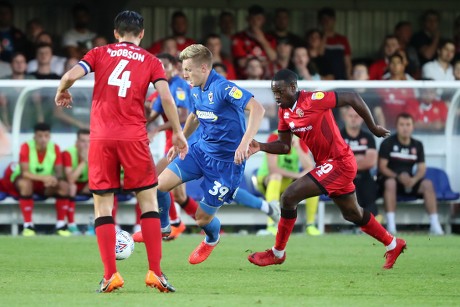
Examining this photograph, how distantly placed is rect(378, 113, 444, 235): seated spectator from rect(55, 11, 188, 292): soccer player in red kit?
758 centimetres

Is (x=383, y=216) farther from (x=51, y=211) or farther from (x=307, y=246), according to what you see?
(x=51, y=211)

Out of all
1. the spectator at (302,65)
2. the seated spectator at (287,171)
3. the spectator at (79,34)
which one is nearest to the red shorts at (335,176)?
the seated spectator at (287,171)

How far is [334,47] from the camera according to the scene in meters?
17.0

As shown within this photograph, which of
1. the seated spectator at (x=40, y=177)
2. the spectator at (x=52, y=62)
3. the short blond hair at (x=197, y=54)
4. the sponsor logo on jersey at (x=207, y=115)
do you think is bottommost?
the seated spectator at (x=40, y=177)

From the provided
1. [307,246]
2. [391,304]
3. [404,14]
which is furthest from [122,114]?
[404,14]

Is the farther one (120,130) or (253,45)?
(253,45)

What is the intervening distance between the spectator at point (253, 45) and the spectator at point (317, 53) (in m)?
0.55

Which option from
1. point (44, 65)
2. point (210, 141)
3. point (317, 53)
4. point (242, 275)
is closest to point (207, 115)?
point (210, 141)

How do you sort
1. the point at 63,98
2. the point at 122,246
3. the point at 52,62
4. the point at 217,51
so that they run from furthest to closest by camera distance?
the point at 217,51
the point at 52,62
the point at 122,246
the point at 63,98

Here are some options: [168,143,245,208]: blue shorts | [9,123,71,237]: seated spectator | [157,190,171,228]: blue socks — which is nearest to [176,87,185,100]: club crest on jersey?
[157,190,171,228]: blue socks

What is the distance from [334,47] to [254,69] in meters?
1.80

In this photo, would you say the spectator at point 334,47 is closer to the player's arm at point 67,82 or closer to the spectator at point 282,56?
the spectator at point 282,56

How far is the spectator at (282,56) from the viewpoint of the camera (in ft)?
53.5

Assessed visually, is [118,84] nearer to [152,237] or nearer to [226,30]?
[152,237]
